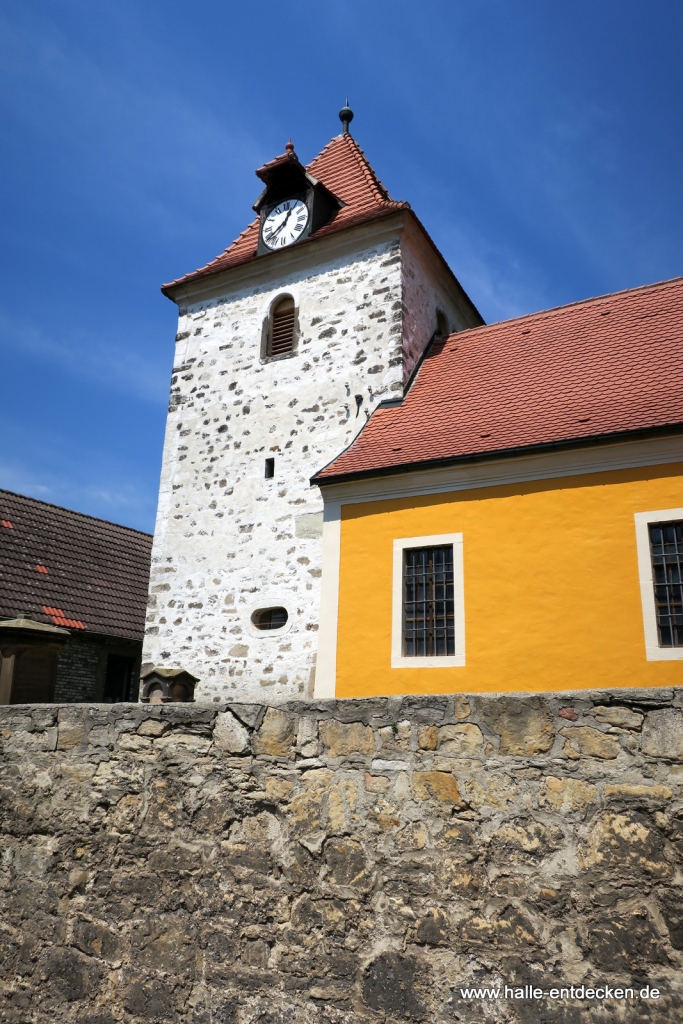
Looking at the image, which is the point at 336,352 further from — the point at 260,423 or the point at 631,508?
the point at 631,508

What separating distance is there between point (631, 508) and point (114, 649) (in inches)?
478

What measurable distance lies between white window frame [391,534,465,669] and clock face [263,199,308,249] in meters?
6.97

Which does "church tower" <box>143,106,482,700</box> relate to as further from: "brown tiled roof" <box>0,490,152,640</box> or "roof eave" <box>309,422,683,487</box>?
"brown tiled roof" <box>0,490,152,640</box>

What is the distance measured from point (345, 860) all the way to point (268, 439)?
387 inches

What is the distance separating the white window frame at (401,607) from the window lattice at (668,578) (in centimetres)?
225

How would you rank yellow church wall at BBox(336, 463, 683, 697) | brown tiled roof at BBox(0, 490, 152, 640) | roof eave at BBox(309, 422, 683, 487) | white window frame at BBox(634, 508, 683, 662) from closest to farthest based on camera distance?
1. white window frame at BBox(634, 508, 683, 662)
2. yellow church wall at BBox(336, 463, 683, 697)
3. roof eave at BBox(309, 422, 683, 487)
4. brown tiled roof at BBox(0, 490, 152, 640)

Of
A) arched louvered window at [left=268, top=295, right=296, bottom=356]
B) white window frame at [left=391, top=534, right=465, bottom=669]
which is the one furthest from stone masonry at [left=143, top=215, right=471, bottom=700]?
white window frame at [left=391, top=534, right=465, bottom=669]

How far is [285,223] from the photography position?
14.3 metres

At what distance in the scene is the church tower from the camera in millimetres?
11836

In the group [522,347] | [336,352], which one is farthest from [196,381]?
[522,347]

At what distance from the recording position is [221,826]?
3.94 metres

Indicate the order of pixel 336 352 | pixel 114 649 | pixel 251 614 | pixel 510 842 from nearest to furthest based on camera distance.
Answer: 1. pixel 510 842
2. pixel 251 614
3. pixel 336 352
4. pixel 114 649

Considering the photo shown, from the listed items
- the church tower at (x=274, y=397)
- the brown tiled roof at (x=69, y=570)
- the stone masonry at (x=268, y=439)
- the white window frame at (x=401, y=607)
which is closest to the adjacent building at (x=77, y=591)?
the brown tiled roof at (x=69, y=570)

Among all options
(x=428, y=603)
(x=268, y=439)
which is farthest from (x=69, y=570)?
(x=428, y=603)
